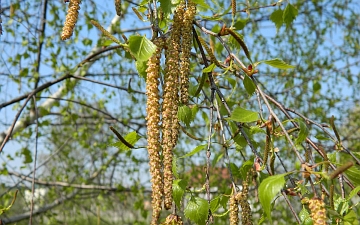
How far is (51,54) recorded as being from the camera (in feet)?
13.0

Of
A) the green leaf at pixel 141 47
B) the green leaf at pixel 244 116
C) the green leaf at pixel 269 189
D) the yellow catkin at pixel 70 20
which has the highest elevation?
the yellow catkin at pixel 70 20

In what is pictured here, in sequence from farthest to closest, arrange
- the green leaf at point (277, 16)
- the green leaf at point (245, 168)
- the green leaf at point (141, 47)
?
the green leaf at point (277, 16)
the green leaf at point (245, 168)
the green leaf at point (141, 47)

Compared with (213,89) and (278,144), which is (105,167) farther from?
(213,89)

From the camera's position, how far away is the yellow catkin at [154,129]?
1009 millimetres

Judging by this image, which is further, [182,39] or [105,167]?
[105,167]

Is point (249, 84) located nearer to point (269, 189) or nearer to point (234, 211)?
point (234, 211)

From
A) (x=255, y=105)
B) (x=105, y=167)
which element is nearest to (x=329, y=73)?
(x=255, y=105)

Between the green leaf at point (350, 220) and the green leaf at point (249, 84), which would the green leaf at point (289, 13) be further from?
the green leaf at point (350, 220)

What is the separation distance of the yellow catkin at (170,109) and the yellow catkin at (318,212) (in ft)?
0.98

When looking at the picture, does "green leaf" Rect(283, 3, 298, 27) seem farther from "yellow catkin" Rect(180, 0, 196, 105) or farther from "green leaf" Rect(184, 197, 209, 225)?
"green leaf" Rect(184, 197, 209, 225)

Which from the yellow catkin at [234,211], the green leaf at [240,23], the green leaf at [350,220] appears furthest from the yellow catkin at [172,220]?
the green leaf at [240,23]

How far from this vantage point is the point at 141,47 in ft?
3.69

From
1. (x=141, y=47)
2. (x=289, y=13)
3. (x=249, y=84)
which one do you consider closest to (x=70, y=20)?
(x=141, y=47)

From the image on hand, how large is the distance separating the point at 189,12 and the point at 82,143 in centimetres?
308
